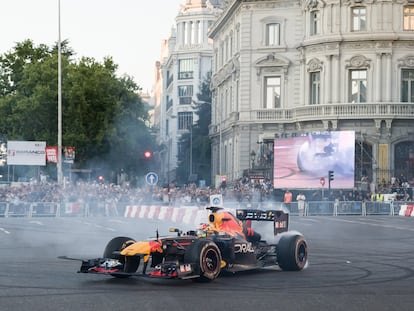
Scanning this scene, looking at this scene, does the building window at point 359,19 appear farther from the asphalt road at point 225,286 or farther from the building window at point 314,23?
the asphalt road at point 225,286

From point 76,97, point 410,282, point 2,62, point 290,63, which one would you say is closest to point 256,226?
point 410,282

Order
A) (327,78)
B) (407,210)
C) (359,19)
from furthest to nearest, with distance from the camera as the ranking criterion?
(327,78) < (359,19) < (407,210)

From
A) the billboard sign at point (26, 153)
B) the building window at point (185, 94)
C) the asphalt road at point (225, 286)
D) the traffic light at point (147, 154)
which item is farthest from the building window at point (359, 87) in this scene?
the building window at point (185, 94)

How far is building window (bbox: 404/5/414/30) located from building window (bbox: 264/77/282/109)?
10106 mm

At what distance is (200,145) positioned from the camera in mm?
99688

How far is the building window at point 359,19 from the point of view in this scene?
70438 millimetres

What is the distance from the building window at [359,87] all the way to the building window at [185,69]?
5804 centimetres

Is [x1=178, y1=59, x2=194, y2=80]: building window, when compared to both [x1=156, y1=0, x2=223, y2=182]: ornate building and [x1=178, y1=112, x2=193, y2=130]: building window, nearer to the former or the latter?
[x1=156, y1=0, x2=223, y2=182]: ornate building

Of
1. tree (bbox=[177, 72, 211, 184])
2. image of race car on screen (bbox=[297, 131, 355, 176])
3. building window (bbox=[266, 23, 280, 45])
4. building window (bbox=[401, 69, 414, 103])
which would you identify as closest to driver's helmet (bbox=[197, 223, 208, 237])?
image of race car on screen (bbox=[297, 131, 355, 176])

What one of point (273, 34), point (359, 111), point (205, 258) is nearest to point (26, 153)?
point (273, 34)

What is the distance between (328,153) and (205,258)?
47.8m

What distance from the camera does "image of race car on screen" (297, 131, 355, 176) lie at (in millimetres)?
63719

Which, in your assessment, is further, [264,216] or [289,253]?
[264,216]

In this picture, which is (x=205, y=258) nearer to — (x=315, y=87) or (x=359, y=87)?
(x=359, y=87)
